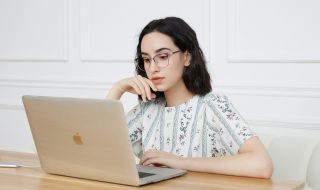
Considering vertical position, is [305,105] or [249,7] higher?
[249,7]

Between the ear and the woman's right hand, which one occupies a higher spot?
the ear

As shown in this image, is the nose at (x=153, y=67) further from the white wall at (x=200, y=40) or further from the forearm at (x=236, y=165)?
the white wall at (x=200, y=40)

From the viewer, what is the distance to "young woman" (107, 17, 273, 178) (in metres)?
2.02

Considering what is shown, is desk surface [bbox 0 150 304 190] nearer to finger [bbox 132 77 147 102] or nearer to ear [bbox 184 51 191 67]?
finger [bbox 132 77 147 102]

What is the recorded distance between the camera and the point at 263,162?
1711mm

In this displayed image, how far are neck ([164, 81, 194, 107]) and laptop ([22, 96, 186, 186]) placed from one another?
480mm

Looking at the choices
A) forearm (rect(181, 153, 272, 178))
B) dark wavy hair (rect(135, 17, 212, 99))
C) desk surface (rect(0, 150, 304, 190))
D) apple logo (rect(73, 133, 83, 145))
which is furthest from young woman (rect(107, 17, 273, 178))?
apple logo (rect(73, 133, 83, 145))

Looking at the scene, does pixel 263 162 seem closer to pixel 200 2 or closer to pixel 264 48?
pixel 264 48

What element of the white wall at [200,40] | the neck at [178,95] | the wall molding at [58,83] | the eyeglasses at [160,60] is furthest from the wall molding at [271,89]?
the eyeglasses at [160,60]

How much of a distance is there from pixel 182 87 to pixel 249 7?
109 centimetres

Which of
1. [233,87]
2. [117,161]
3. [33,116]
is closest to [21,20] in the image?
[233,87]

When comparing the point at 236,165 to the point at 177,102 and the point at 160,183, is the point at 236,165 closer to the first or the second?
the point at 160,183

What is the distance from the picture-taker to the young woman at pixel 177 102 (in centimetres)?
202

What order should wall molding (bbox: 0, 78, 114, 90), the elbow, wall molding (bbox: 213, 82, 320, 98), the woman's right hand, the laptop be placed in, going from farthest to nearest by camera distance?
wall molding (bbox: 0, 78, 114, 90) → wall molding (bbox: 213, 82, 320, 98) → the woman's right hand → the elbow → the laptop
